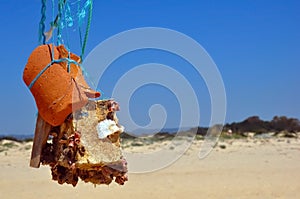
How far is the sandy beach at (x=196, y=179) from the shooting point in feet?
36.6

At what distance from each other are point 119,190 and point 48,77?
350 inches

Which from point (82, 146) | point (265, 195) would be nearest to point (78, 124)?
point (82, 146)

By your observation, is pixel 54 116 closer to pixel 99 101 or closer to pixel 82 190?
pixel 99 101

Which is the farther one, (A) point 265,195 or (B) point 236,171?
(B) point 236,171

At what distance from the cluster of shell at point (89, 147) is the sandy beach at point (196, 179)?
793 centimetres

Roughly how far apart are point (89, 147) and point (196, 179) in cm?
1060

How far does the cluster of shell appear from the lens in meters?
2.78

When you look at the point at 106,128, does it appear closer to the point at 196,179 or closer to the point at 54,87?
the point at 54,87

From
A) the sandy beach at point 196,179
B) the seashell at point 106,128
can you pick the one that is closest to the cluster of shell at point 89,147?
the seashell at point 106,128

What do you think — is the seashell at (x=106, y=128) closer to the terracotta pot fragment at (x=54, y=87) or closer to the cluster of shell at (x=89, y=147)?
the cluster of shell at (x=89, y=147)

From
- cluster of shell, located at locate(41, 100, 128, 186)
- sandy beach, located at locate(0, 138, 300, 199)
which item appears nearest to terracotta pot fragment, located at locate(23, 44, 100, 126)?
cluster of shell, located at locate(41, 100, 128, 186)

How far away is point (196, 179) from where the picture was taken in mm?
13172

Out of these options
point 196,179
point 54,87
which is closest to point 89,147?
point 54,87

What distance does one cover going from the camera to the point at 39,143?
288 centimetres
